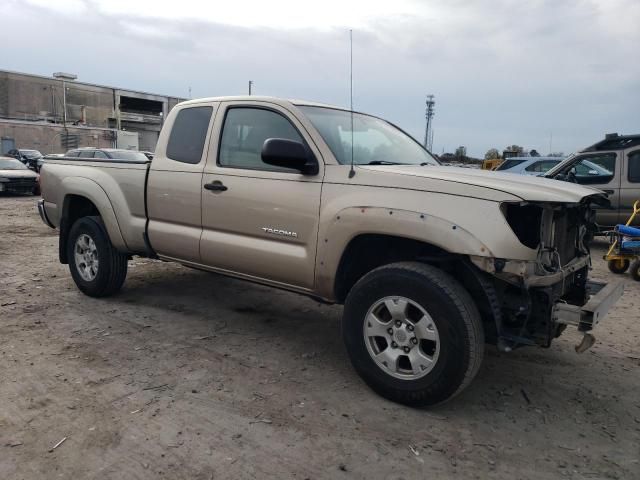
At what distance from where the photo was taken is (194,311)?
17.1 feet

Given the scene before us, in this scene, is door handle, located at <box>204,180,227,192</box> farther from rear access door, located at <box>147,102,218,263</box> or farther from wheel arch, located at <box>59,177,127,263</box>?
wheel arch, located at <box>59,177,127,263</box>

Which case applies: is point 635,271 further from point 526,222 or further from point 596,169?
point 526,222

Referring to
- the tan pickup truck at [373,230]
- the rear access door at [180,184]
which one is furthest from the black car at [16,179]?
the rear access door at [180,184]

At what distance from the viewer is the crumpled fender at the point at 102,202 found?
5109 mm

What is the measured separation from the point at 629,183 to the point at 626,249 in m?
2.38

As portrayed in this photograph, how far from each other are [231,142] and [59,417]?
7.82 feet

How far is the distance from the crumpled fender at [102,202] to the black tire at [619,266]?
646 cm

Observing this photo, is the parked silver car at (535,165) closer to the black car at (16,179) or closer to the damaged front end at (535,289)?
the damaged front end at (535,289)

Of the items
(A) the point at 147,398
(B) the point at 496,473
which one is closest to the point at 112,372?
(A) the point at 147,398

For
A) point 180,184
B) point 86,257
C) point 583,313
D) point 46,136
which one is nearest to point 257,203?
point 180,184

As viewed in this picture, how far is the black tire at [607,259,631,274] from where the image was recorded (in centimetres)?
746

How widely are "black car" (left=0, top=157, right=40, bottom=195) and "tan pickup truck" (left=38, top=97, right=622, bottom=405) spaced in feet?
49.3

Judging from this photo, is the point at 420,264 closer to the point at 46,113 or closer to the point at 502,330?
the point at 502,330

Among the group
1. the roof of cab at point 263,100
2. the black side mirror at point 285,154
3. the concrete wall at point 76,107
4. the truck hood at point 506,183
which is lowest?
the truck hood at point 506,183
